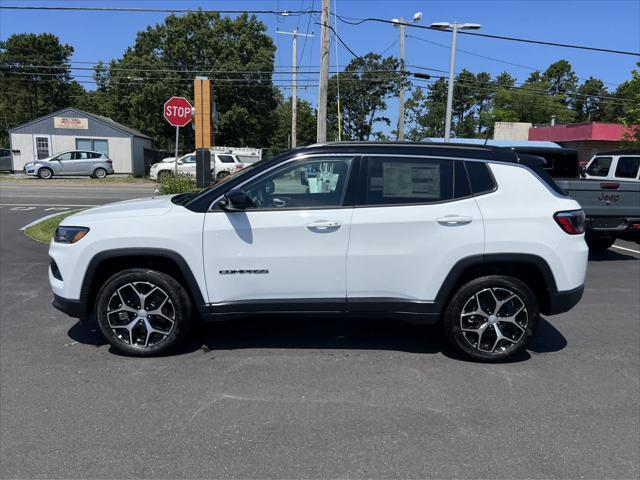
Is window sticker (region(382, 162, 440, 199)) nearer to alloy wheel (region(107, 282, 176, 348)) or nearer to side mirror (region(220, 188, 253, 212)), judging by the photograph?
side mirror (region(220, 188, 253, 212))

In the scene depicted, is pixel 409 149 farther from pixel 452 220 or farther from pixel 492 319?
pixel 492 319

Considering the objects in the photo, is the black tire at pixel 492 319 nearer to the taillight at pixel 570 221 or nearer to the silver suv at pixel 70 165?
the taillight at pixel 570 221

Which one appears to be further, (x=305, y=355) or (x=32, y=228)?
(x=32, y=228)

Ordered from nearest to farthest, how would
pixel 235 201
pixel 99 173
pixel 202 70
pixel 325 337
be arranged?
pixel 235 201
pixel 325 337
pixel 99 173
pixel 202 70

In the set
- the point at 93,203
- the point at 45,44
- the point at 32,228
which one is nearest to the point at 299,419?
the point at 32,228

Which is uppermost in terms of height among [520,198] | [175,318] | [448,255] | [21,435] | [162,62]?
[162,62]

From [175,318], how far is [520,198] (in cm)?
307

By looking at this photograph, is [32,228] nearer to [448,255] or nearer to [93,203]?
[93,203]

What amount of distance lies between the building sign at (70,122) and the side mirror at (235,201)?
3572 cm

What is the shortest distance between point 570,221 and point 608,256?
6233 millimetres

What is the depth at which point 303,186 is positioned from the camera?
4.14m

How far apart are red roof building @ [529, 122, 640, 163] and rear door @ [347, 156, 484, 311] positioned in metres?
32.9

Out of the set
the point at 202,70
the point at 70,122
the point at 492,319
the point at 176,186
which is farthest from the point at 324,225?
the point at 202,70

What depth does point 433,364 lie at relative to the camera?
4156 mm
